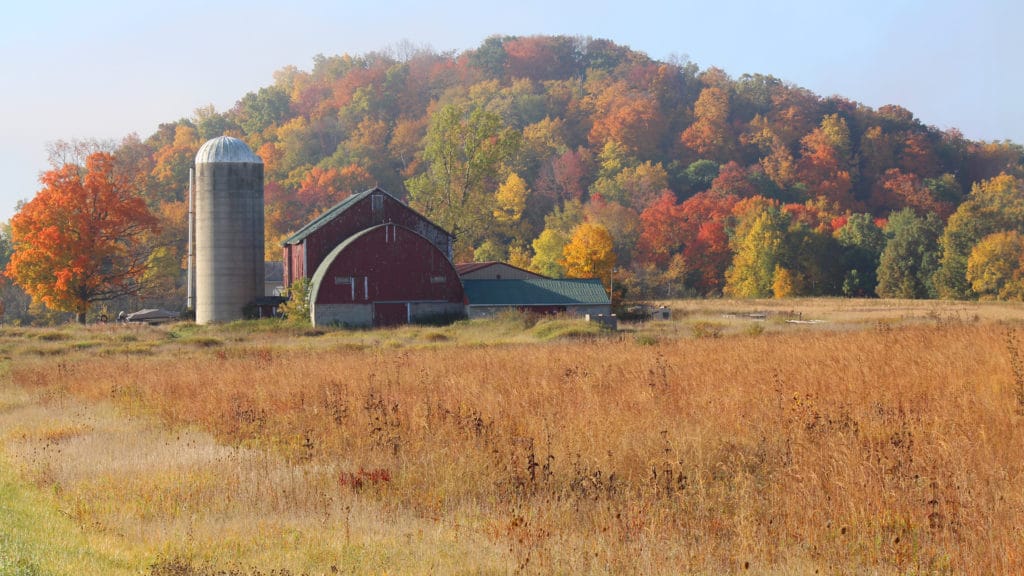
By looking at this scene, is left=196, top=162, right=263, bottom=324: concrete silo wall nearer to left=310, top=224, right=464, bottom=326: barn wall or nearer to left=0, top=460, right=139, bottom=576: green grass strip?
left=310, top=224, right=464, bottom=326: barn wall

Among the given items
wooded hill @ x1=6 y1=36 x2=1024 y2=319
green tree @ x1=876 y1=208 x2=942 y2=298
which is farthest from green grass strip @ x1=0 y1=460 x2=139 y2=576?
green tree @ x1=876 y1=208 x2=942 y2=298

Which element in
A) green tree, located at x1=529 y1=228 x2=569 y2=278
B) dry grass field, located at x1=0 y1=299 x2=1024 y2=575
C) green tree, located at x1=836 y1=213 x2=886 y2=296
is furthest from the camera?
green tree, located at x1=836 y1=213 x2=886 y2=296

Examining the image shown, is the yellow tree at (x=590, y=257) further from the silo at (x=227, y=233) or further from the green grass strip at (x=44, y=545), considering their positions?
the green grass strip at (x=44, y=545)

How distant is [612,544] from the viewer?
8.00 metres

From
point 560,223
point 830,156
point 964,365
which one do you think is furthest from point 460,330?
point 830,156

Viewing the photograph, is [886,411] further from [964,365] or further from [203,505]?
[203,505]

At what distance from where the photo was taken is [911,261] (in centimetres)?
8475

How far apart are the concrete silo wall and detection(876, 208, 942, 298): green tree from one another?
55118mm

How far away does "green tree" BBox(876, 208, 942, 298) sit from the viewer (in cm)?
8388

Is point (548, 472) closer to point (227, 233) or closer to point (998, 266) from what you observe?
point (227, 233)

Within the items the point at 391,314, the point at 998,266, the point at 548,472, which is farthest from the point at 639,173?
the point at 548,472

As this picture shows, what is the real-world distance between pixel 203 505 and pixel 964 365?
37.5ft

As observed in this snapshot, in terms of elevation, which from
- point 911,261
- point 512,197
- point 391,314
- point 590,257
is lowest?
point 391,314

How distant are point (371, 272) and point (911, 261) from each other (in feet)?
179
